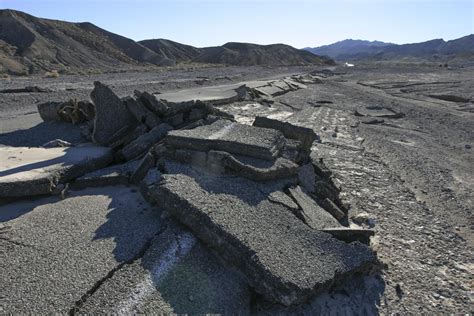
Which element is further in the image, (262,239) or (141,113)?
(141,113)

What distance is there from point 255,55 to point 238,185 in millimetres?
63387

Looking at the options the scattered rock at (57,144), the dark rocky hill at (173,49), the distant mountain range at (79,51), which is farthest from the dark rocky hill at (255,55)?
the scattered rock at (57,144)

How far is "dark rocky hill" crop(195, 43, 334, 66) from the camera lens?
203 ft

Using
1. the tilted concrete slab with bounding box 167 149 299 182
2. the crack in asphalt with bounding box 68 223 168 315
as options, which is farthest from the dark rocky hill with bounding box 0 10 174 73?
the crack in asphalt with bounding box 68 223 168 315

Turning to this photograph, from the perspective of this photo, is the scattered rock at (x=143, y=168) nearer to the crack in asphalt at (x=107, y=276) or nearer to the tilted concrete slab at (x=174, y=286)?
the crack in asphalt at (x=107, y=276)

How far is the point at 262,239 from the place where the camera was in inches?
122

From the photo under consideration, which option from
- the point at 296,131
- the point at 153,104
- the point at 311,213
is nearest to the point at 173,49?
the point at 153,104

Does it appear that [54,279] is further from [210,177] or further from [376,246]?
[376,246]

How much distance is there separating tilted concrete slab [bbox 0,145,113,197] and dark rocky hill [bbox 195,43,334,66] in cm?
5645

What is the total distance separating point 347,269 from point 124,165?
3.09 m

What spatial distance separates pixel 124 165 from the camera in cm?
481

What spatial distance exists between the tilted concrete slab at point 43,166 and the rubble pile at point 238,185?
32 millimetres

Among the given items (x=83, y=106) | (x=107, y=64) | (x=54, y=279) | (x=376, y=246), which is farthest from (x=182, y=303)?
(x=107, y=64)

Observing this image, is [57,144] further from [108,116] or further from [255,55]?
[255,55]
